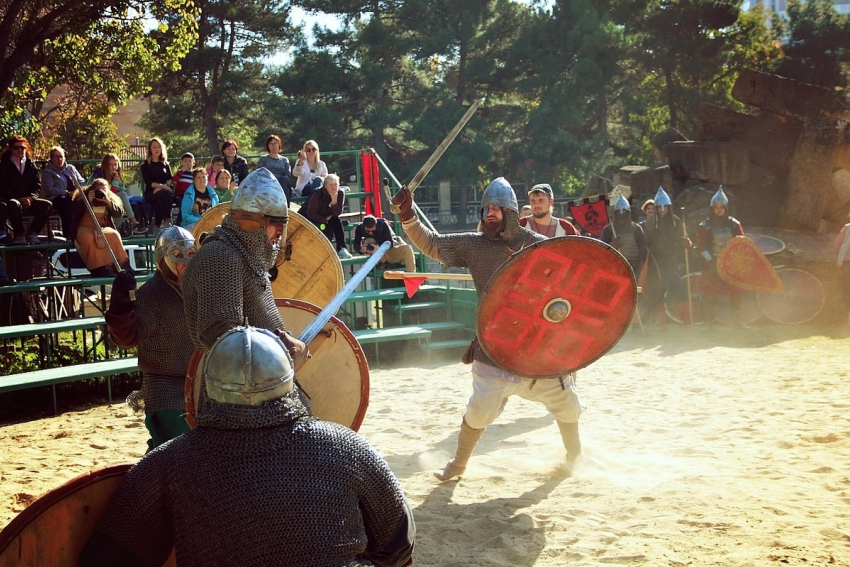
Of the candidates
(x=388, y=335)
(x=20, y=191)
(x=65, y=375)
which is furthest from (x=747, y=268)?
(x=20, y=191)

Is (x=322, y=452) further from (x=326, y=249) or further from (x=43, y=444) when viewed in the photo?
(x=43, y=444)

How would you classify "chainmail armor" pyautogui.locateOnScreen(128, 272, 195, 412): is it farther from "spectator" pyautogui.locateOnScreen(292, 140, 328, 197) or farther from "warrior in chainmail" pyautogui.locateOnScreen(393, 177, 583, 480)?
"spectator" pyautogui.locateOnScreen(292, 140, 328, 197)

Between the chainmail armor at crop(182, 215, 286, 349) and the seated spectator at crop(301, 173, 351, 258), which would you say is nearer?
the chainmail armor at crop(182, 215, 286, 349)

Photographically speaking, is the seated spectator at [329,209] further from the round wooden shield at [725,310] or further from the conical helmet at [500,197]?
the conical helmet at [500,197]

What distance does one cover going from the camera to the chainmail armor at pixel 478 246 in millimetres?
4227

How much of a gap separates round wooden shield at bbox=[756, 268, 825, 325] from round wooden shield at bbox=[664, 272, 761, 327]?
0.31 feet

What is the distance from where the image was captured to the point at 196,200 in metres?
8.45

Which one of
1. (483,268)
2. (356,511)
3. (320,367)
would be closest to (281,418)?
(356,511)

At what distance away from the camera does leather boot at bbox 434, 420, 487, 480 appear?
430 centimetres

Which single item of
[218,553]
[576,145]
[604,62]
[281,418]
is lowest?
[218,553]

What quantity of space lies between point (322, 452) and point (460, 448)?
8.30ft

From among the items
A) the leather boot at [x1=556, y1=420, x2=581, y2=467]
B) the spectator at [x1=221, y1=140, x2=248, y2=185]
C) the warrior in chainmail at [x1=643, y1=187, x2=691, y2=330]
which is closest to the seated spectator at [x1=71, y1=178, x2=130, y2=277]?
the spectator at [x1=221, y1=140, x2=248, y2=185]

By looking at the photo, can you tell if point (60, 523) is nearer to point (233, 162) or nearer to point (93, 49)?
point (93, 49)

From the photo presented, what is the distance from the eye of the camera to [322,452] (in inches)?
75.2
